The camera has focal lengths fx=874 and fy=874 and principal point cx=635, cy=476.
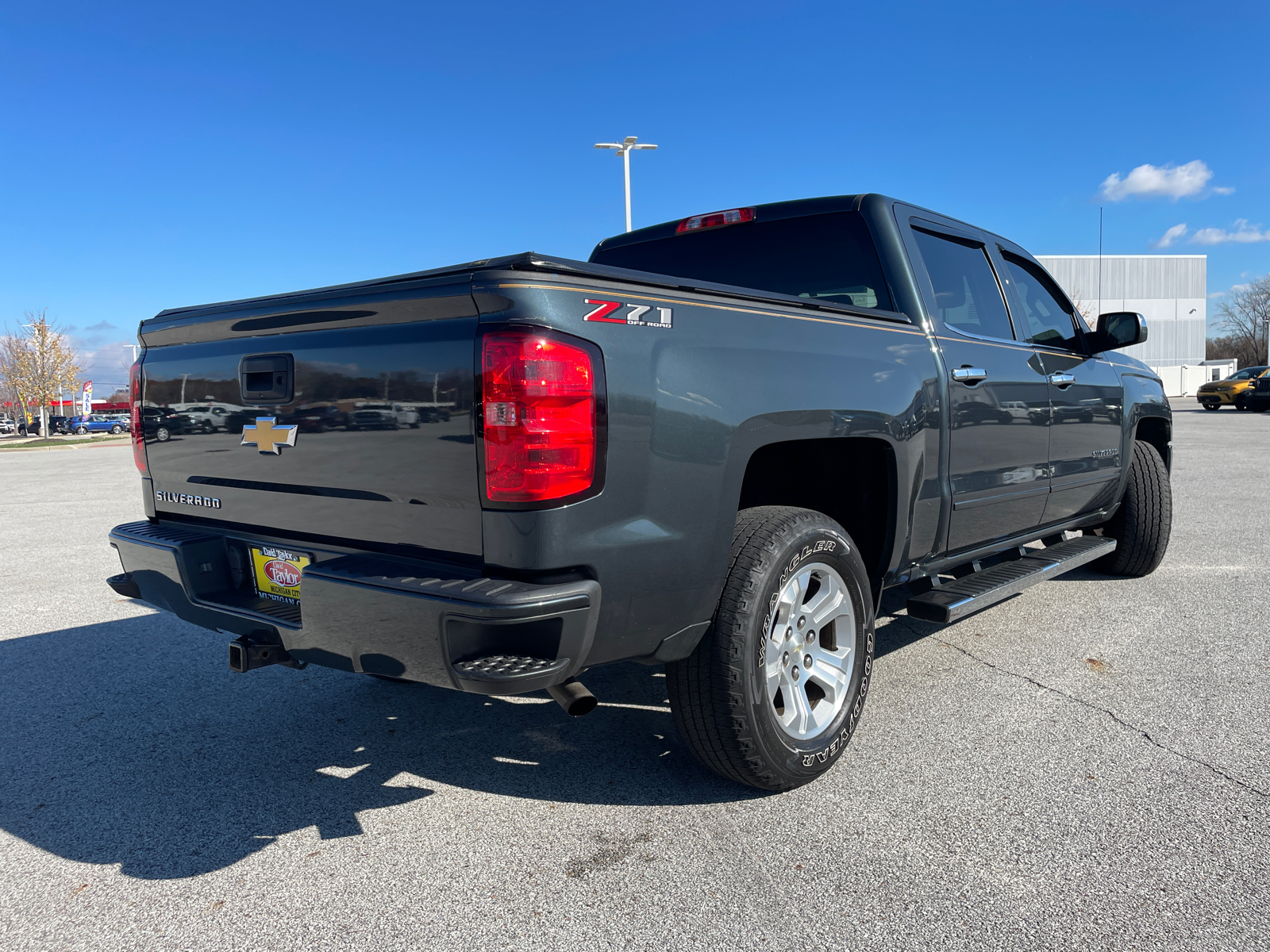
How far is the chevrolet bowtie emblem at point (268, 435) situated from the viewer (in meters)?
2.63

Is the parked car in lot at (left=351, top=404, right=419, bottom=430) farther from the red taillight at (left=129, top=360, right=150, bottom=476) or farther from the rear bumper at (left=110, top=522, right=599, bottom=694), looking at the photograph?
the red taillight at (left=129, top=360, right=150, bottom=476)

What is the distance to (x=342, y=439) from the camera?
8.14 feet

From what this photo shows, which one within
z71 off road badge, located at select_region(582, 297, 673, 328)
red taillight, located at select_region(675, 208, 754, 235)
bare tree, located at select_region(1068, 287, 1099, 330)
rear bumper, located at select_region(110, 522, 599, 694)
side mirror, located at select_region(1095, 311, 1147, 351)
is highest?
bare tree, located at select_region(1068, 287, 1099, 330)

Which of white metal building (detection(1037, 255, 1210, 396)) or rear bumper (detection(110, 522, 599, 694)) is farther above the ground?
white metal building (detection(1037, 255, 1210, 396))

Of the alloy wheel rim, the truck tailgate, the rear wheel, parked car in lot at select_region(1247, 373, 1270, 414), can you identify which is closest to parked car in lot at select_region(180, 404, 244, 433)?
the truck tailgate

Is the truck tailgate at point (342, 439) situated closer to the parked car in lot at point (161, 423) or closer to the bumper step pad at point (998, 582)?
the parked car in lot at point (161, 423)

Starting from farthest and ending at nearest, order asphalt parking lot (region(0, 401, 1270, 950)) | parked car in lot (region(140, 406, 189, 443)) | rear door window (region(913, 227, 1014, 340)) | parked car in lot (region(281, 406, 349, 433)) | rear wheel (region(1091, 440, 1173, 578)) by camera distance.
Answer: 1. rear wheel (region(1091, 440, 1173, 578))
2. rear door window (region(913, 227, 1014, 340))
3. parked car in lot (region(140, 406, 189, 443))
4. parked car in lot (region(281, 406, 349, 433))
5. asphalt parking lot (region(0, 401, 1270, 950))

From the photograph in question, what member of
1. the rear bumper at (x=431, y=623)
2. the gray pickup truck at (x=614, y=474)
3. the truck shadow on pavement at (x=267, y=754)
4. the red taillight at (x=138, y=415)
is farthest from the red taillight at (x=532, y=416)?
the red taillight at (x=138, y=415)

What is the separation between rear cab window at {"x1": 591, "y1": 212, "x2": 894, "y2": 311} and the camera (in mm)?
3670

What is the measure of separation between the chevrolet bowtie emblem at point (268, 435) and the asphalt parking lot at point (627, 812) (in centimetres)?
117

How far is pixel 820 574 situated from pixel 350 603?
155cm

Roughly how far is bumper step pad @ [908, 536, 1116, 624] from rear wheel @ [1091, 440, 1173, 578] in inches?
26.6

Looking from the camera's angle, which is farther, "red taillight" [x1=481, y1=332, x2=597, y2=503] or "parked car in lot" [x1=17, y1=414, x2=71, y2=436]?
"parked car in lot" [x1=17, y1=414, x2=71, y2=436]

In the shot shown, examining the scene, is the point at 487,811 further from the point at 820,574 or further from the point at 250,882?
the point at 820,574
